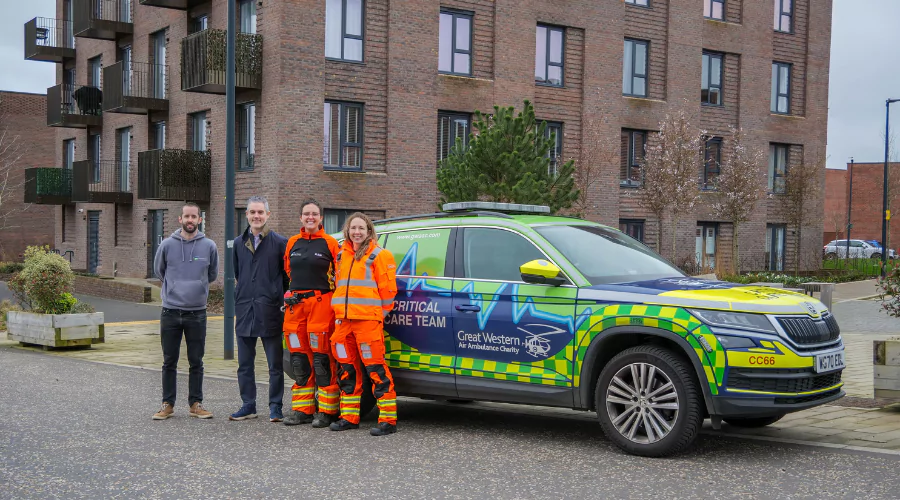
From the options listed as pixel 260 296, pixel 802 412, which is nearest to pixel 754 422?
pixel 802 412

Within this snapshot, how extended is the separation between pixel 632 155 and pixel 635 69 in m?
2.74

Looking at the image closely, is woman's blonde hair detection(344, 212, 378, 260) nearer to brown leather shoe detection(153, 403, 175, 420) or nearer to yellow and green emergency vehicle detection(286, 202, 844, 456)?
yellow and green emergency vehicle detection(286, 202, 844, 456)

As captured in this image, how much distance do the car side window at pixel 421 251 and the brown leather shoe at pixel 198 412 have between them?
86.3 inches

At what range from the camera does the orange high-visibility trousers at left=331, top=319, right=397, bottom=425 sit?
26.7 ft

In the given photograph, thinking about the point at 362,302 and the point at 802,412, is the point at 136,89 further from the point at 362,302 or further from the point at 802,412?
the point at 802,412

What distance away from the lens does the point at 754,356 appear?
6.84 m

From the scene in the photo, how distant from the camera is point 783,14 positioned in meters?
35.7

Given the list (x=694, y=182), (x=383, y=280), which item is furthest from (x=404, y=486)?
(x=694, y=182)

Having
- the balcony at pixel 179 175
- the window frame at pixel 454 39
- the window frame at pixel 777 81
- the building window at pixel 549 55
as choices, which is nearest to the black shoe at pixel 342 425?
the window frame at pixel 454 39

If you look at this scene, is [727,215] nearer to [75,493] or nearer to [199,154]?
[199,154]

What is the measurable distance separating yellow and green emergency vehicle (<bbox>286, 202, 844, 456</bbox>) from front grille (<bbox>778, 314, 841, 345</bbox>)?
0.01 meters

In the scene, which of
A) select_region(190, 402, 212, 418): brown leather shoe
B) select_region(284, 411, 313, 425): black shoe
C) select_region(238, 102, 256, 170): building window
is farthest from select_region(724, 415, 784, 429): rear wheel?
select_region(238, 102, 256, 170): building window

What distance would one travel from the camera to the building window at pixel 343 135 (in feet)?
84.2

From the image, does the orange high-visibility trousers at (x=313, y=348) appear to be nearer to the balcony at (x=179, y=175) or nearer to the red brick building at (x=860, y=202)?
the balcony at (x=179, y=175)
